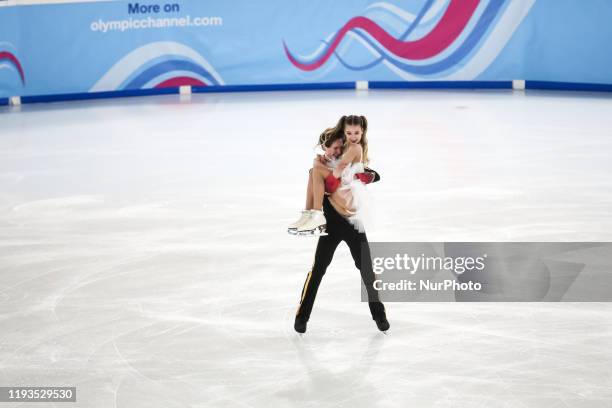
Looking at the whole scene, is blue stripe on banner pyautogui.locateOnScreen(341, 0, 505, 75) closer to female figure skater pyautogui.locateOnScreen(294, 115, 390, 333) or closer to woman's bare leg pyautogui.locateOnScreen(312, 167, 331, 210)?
female figure skater pyautogui.locateOnScreen(294, 115, 390, 333)

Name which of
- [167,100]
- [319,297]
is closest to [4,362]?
[319,297]

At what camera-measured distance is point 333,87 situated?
17.2 meters

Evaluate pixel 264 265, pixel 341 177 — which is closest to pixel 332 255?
pixel 341 177

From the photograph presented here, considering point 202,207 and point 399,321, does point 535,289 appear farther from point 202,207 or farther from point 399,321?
point 202,207

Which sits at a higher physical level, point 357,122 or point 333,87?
point 357,122

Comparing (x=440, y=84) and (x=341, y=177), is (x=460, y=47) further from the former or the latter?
(x=341, y=177)

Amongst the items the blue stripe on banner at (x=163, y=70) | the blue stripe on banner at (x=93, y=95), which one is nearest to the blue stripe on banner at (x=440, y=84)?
the blue stripe on banner at (x=163, y=70)

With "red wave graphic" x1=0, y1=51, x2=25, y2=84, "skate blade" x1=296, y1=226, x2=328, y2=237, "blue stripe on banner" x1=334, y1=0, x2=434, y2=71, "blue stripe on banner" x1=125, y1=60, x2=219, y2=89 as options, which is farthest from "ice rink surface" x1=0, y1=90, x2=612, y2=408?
"blue stripe on banner" x1=334, y1=0, x2=434, y2=71

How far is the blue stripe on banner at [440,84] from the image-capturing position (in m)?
16.7

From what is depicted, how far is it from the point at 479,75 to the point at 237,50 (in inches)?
179

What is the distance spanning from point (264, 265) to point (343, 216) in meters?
1.77

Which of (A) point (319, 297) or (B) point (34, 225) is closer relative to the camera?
(A) point (319, 297)

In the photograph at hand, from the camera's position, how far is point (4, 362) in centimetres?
462

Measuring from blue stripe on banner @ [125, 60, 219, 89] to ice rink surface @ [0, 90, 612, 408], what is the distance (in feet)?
11.9
